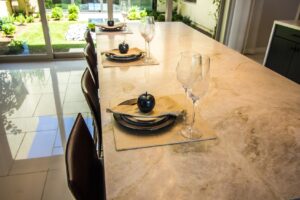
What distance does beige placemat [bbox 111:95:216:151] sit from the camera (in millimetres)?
874

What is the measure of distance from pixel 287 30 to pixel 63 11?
11.5 ft

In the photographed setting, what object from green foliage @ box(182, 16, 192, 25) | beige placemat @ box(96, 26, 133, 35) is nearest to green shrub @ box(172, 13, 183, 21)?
green foliage @ box(182, 16, 192, 25)

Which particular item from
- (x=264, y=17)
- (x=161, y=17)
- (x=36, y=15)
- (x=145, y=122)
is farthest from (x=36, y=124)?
(x=264, y=17)

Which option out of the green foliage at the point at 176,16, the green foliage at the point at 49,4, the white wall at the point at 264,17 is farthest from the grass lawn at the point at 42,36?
the white wall at the point at 264,17

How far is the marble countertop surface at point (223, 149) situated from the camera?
0.70 metres

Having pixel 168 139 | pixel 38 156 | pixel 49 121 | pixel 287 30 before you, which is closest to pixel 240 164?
pixel 168 139

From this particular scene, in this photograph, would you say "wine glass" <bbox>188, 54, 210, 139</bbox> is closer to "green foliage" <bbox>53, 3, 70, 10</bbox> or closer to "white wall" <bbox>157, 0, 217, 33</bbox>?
"green foliage" <bbox>53, 3, 70, 10</bbox>

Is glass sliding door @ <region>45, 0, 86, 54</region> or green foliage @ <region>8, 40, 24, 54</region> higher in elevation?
glass sliding door @ <region>45, 0, 86, 54</region>

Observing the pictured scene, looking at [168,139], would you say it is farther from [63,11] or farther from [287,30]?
[63,11]

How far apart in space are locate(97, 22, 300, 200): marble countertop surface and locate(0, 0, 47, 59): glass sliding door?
3350 millimetres

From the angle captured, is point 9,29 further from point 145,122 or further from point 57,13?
point 145,122

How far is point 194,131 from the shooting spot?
95 cm

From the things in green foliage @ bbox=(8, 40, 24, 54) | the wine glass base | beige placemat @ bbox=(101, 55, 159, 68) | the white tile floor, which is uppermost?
beige placemat @ bbox=(101, 55, 159, 68)

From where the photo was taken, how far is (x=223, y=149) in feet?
2.83
